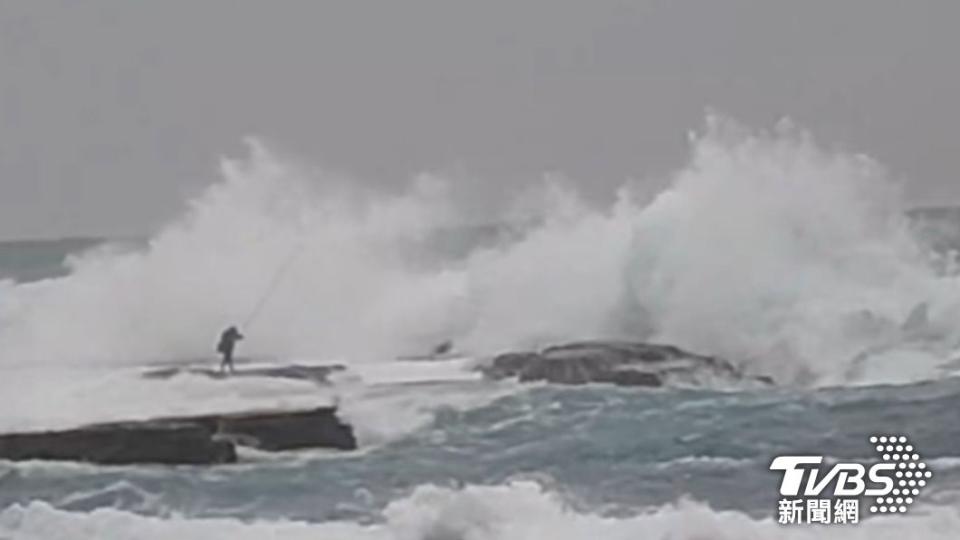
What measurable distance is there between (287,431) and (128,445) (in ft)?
2.53

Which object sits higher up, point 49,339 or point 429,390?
point 49,339

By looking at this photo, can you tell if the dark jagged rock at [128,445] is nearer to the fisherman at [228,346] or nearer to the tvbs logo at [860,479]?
the fisherman at [228,346]

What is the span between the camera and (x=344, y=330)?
41.3 feet

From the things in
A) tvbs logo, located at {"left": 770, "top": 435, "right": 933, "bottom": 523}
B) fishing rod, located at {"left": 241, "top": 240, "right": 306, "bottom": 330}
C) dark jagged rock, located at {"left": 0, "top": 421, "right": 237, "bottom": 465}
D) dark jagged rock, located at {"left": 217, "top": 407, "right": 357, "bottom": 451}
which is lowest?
tvbs logo, located at {"left": 770, "top": 435, "right": 933, "bottom": 523}

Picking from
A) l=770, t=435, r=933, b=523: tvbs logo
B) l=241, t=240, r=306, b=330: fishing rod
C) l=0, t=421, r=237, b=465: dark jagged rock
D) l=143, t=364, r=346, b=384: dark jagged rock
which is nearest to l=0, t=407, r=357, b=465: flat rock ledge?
l=0, t=421, r=237, b=465: dark jagged rock

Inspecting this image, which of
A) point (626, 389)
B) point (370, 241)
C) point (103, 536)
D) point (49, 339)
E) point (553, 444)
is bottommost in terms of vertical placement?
point (103, 536)

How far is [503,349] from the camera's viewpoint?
37.0ft

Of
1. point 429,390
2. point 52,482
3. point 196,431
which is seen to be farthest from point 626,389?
point 52,482

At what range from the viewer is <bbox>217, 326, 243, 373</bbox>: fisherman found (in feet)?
34.5

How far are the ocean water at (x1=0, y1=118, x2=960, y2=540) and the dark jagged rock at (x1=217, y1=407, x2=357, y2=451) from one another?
123mm

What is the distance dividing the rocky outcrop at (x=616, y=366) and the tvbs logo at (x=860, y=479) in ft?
6.95

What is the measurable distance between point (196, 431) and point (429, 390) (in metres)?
1.62

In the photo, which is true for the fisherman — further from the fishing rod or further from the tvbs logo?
the tvbs logo

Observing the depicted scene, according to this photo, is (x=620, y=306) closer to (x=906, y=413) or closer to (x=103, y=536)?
(x=906, y=413)
